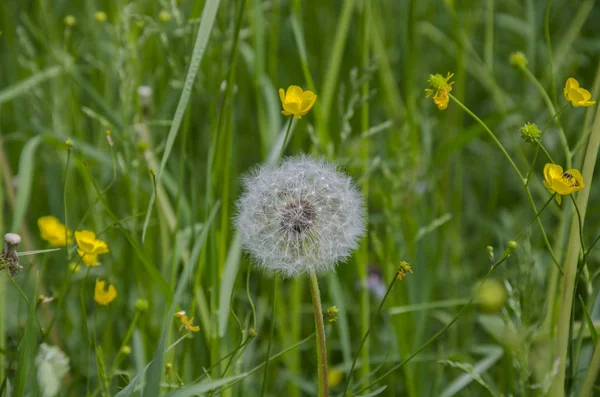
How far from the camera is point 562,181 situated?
99 cm

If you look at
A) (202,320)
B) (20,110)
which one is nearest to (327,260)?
(202,320)

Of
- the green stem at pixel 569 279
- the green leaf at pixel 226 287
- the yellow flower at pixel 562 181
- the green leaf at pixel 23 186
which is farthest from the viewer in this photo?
the green leaf at pixel 23 186

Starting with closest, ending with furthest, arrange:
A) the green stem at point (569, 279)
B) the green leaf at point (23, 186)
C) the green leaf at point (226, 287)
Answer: the green stem at point (569, 279) < the green leaf at point (226, 287) < the green leaf at point (23, 186)

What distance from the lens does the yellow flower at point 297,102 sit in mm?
1050

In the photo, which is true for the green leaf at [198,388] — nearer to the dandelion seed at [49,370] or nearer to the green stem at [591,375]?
the dandelion seed at [49,370]

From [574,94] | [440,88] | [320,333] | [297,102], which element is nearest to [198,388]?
[320,333]

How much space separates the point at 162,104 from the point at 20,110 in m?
0.57

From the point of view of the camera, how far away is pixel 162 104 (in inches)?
82.7

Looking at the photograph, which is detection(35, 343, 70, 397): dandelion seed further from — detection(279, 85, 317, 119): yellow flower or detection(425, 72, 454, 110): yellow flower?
detection(425, 72, 454, 110): yellow flower

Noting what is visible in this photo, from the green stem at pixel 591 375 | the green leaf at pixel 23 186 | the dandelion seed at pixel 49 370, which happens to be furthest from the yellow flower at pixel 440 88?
the green leaf at pixel 23 186

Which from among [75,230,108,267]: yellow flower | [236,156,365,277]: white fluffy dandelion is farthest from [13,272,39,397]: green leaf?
[236,156,365,277]: white fluffy dandelion

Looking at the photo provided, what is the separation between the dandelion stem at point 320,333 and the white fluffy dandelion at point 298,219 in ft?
0.09

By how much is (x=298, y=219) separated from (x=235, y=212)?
0.15 metres

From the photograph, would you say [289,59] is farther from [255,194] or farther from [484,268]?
[255,194]
